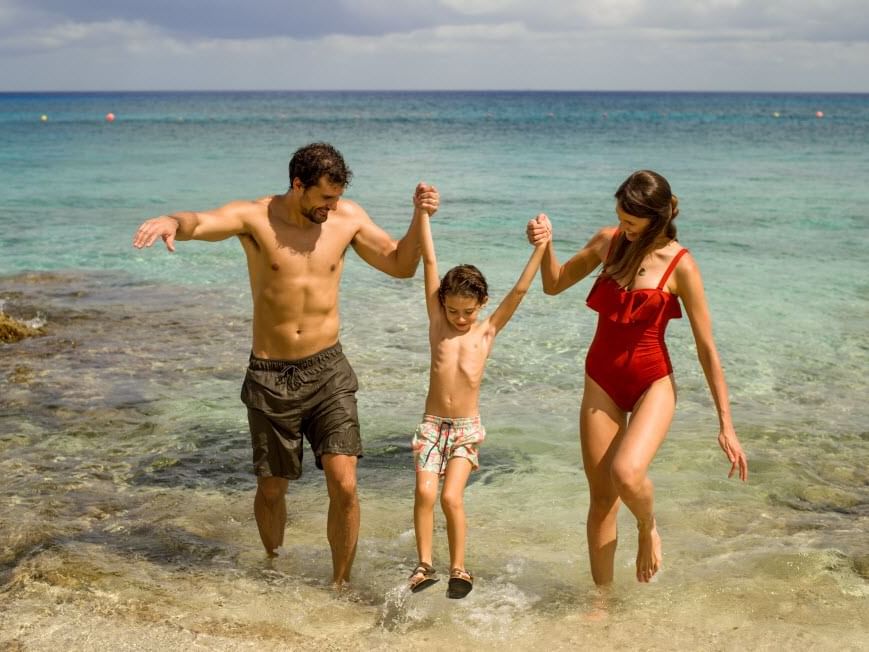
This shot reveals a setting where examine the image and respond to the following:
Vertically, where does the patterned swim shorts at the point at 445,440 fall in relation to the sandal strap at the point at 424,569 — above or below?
above

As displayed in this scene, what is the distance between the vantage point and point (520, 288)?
470cm

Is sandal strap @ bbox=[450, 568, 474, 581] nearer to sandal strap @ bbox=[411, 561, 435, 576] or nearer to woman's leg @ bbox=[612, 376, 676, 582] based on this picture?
sandal strap @ bbox=[411, 561, 435, 576]

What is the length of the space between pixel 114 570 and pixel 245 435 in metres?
2.46

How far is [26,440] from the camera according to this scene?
7.21 metres

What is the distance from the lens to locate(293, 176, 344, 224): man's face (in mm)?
4703

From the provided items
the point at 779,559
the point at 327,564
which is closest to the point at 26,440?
the point at 327,564

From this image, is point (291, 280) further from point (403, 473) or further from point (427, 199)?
point (403, 473)

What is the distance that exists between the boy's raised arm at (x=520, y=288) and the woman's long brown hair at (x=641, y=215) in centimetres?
33

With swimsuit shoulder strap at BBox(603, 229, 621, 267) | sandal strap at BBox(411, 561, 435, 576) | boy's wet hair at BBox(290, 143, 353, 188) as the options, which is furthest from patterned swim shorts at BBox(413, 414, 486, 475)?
boy's wet hair at BBox(290, 143, 353, 188)

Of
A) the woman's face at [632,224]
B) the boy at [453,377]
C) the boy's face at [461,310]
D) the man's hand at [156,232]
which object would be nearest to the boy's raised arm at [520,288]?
the boy at [453,377]

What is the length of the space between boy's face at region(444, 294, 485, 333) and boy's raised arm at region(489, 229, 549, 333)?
0.12m

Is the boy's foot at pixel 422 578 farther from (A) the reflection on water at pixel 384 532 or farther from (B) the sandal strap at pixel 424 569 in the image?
(A) the reflection on water at pixel 384 532

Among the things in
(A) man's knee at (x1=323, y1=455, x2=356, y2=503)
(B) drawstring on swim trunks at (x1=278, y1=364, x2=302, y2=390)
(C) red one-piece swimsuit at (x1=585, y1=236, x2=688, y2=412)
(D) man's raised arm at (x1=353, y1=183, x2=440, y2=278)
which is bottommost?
(A) man's knee at (x1=323, y1=455, x2=356, y2=503)

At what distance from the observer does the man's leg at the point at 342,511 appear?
15.7ft
